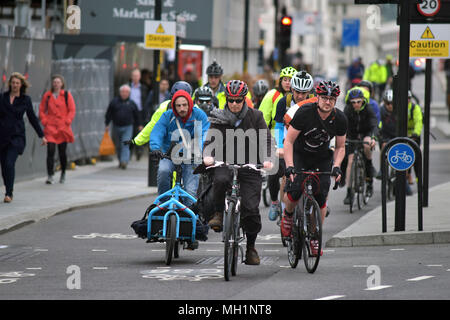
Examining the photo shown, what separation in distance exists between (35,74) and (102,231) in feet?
25.5

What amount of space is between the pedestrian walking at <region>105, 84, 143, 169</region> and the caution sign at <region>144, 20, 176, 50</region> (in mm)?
3876

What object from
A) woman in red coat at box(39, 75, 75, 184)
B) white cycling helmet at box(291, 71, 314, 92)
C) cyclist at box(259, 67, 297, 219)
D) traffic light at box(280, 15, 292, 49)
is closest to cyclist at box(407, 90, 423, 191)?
cyclist at box(259, 67, 297, 219)

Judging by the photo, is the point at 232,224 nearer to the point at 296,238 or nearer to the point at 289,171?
the point at 289,171

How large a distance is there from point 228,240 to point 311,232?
948 millimetres

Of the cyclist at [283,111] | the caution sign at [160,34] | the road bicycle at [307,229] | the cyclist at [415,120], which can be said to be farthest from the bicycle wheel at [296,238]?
the caution sign at [160,34]

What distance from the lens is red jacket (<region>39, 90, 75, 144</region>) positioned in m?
20.3

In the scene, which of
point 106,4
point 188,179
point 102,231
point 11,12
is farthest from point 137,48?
point 188,179

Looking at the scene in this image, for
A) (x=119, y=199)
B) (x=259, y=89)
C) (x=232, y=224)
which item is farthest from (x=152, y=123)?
(x=119, y=199)

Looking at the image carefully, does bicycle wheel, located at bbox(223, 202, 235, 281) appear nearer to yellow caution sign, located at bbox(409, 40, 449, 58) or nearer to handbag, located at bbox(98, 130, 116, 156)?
yellow caution sign, located at bbox(409, 40, 449, 58)

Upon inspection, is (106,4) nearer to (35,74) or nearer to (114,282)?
(35,74)

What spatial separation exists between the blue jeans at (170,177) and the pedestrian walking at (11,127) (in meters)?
5.22

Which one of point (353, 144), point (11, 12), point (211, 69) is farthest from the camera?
point (11, 12)

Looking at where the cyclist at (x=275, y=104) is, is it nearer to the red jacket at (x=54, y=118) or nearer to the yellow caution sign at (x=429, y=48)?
the yellow caution sign at (x=429, y=48)

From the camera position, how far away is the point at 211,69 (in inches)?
635
